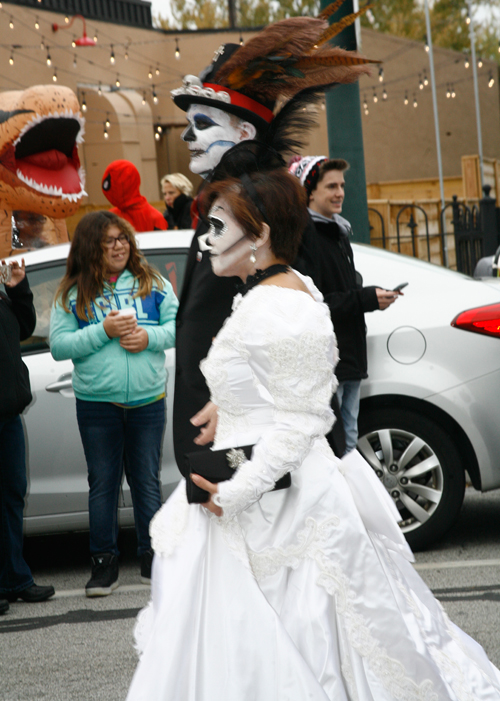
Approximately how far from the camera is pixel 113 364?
452 cm

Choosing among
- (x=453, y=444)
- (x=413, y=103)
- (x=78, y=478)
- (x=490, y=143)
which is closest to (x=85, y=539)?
(x=78, y=478)

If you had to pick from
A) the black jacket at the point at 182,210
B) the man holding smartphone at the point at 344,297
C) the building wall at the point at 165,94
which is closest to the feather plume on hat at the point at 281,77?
the man holding smartphone at the point at 344,297

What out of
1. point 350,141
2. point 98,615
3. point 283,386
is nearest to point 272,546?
point 283,386

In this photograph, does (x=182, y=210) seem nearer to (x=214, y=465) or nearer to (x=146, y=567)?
(x=146, y=567)

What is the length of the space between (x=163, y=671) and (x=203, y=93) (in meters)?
1.96

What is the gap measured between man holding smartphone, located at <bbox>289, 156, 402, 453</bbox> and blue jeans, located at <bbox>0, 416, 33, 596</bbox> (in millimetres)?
1596

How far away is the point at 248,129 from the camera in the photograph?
3.26 m

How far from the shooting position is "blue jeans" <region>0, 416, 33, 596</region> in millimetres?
4387

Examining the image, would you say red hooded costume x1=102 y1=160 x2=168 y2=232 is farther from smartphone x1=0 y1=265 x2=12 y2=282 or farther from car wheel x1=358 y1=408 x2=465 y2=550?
car wheel x1=358 y1=408 x2=465 y2=550

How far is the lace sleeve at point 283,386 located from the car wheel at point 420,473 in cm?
259

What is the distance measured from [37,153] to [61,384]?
1.70 m

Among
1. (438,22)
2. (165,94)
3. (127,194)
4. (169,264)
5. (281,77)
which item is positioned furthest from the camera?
(438,22)

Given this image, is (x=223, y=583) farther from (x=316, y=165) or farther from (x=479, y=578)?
(x=316, y=165)

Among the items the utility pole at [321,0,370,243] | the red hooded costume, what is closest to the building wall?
the utility pole at [321,0,370,243]
